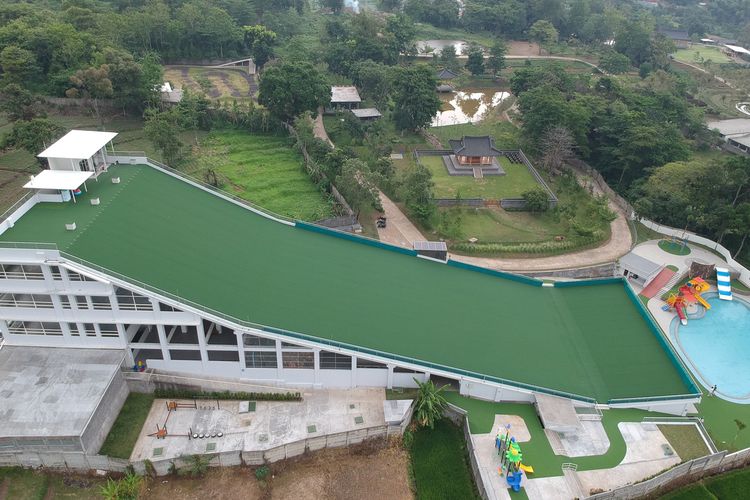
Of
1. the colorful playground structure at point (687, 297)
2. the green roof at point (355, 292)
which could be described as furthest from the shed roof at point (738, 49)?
the green roof at point (355, 292)

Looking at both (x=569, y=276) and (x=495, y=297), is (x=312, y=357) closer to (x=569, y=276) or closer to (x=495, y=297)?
(x=495, y=297)

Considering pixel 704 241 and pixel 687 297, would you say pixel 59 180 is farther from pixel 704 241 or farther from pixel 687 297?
pixel 704 241

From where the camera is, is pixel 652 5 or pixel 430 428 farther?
pixel 652 5

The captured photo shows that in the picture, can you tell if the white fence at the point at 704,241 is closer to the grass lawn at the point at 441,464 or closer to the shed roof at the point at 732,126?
the grass lawn at the point at 441,464

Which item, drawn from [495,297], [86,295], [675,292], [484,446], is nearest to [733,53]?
[675,292]

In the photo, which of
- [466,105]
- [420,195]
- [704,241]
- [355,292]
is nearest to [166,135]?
[420,195]
